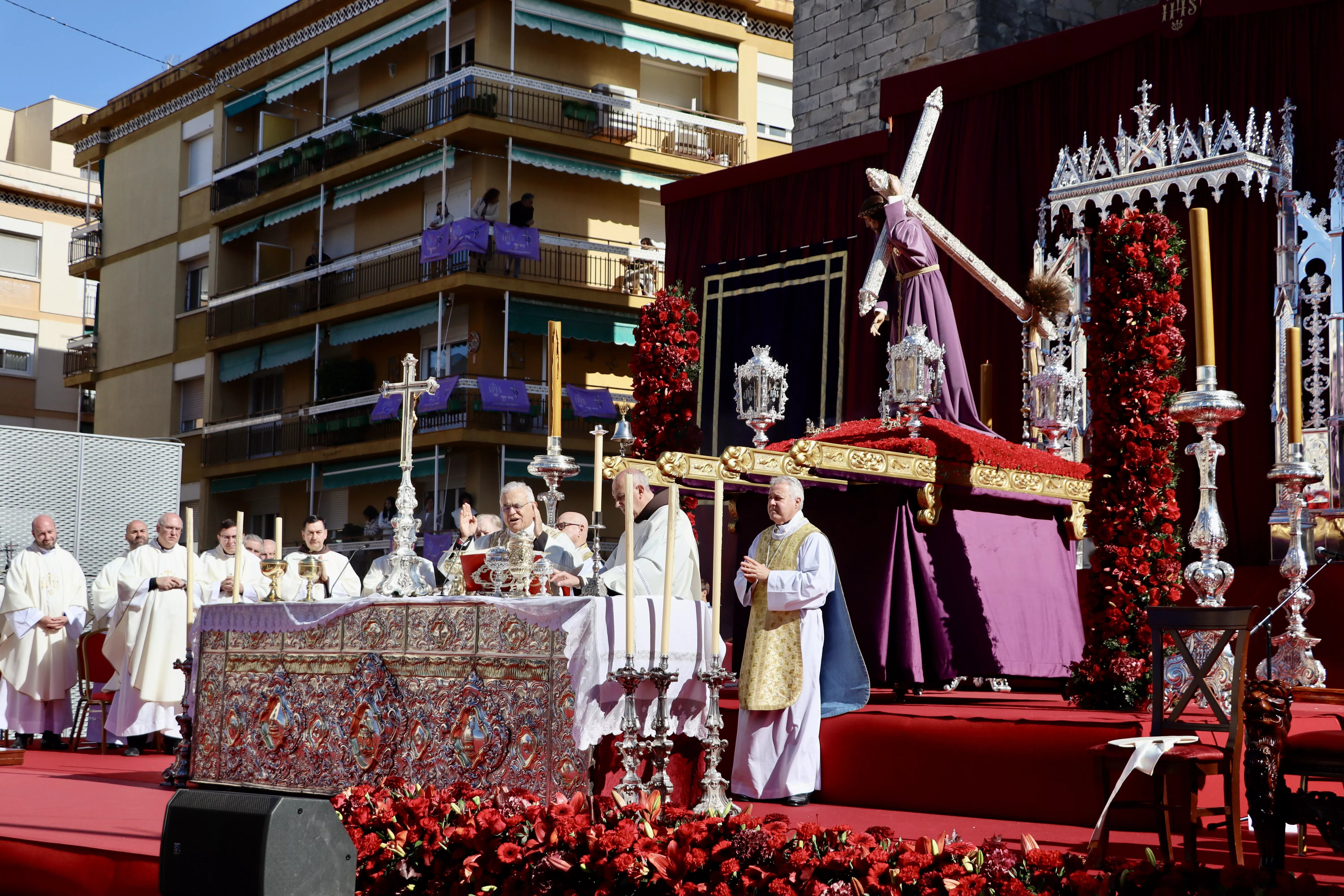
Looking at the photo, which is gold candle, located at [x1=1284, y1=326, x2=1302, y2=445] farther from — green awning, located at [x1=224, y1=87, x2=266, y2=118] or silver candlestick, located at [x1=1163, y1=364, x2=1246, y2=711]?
green awning, located at [x1=224, y1=87, x2=266, y2=118]

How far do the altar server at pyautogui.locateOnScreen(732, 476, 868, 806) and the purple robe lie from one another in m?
2.07

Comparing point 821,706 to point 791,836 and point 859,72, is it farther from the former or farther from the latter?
point 859,72

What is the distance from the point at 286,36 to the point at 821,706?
25705mm

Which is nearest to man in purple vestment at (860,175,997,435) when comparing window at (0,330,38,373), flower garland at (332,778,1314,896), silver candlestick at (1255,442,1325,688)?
silver candlestick at (1255,442,1325,688)

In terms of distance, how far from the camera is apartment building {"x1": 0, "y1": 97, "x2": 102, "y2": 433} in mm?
34250

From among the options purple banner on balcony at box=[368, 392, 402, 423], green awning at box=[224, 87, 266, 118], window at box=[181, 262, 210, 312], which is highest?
green awning at box=[224, 87, 266, 118]

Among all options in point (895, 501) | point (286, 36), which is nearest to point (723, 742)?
point (895, 501)

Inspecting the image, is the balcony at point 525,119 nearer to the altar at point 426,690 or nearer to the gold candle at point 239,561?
the gold candle at point 239,561

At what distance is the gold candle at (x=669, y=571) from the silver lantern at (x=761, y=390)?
3290mm

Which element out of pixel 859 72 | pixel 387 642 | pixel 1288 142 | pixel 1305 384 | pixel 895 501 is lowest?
pixel 387 642

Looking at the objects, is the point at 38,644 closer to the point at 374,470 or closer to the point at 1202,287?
the point at 1202,287

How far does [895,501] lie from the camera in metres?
7.95

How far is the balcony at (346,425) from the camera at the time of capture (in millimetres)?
25359

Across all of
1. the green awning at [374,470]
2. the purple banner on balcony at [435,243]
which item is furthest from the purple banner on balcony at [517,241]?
the green awning at [374,470]
